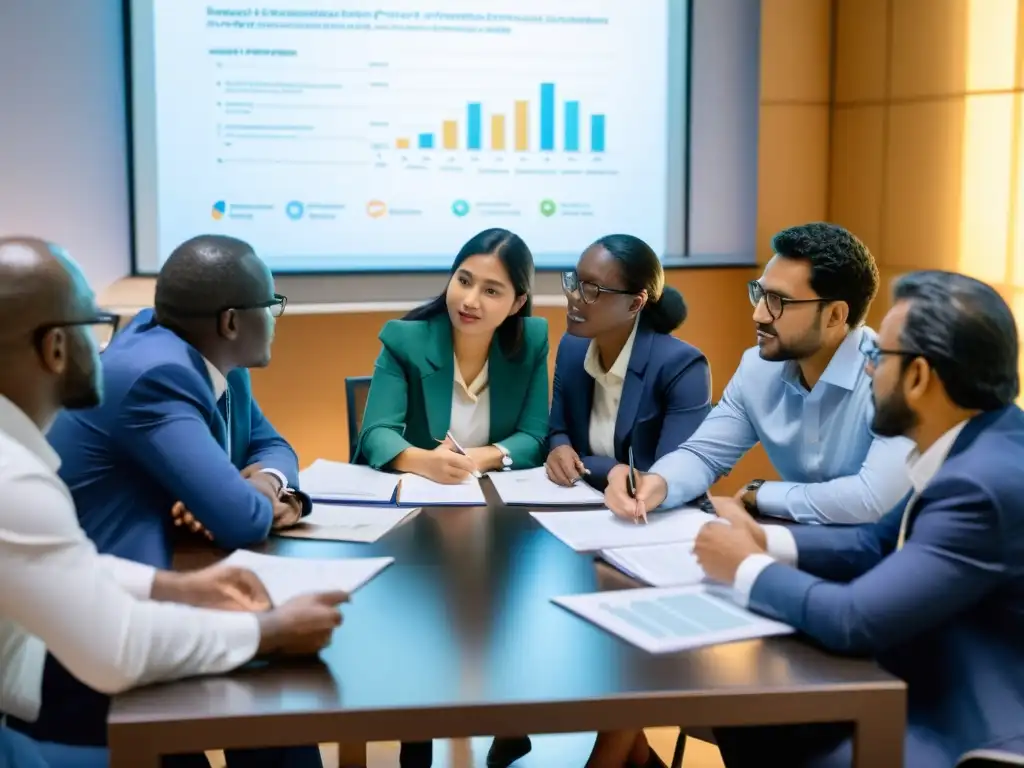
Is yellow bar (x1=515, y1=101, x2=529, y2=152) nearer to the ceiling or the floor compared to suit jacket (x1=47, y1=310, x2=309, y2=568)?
nearer to the ceiling

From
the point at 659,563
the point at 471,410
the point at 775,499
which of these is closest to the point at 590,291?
the point at 471,410

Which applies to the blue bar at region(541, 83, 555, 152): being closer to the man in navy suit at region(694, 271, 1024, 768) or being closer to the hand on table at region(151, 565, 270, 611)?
the man in navy suit at region(694, 271, 1024, 768)

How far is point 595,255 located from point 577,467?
60cm

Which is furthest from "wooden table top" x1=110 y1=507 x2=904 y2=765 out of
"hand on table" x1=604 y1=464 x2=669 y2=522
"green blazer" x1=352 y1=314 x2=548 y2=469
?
"green blazer" x1=352 y1=314 x2=548 y2=469

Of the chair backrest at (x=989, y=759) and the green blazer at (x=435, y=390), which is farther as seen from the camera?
the green blazer at (x=435, y=390)

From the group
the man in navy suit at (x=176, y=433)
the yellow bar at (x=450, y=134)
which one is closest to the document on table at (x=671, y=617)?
the man in navy suit at (x=176, y=433)

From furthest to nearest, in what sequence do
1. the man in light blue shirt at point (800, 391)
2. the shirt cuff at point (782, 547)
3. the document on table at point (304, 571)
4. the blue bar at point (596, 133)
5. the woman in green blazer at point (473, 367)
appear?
the blue bar at point (596, 133), the woman in green blazer at point (473, 367), the man in light blue shirt at point (800, 391), the shirt cuff at point (782, 547), the document on table at point (304, 571)

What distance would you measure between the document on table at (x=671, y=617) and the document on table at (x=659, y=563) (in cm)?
4

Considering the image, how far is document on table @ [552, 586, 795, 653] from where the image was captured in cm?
156

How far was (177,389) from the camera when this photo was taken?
197 centimetres

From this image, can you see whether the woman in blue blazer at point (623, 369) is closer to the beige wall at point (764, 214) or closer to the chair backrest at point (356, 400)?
the chair backrest at point (356, 400)

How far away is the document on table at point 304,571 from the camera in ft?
5.79

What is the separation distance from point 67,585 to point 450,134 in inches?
137

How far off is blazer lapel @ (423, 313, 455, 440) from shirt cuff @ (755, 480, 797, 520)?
98 cm
